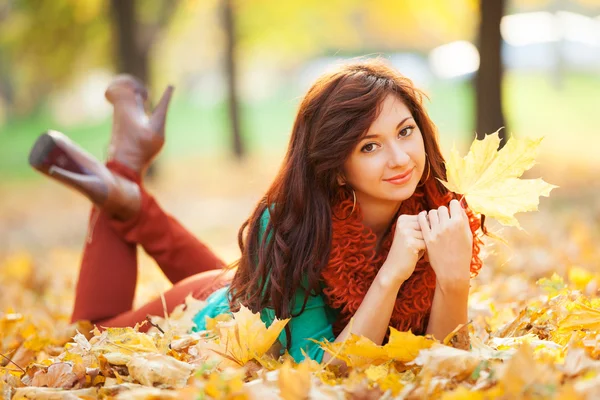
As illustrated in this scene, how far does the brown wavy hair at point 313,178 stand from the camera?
2109 mm

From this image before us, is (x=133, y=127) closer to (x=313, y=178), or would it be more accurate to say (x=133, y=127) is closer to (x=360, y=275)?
(x=313, y=178)

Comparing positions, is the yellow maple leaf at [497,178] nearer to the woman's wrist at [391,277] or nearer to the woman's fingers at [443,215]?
the woman's fingers at [443,215]

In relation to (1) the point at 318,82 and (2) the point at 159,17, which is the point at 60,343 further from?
(2) the point at 159,17

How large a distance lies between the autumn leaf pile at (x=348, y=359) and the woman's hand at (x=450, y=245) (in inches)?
5.5

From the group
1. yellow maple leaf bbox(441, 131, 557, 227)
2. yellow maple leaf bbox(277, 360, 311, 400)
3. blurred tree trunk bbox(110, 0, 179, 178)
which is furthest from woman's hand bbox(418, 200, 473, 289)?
blurred tree trunk bbox(110, 0, 179, 178)

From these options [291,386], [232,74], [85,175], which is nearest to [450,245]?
[291,386]

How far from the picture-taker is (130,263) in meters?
3.19

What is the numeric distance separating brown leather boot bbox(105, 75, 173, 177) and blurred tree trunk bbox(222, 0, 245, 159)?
30.5 ft

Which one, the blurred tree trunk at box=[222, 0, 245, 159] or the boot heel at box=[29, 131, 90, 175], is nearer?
the boot heel at box=[29, 131, 90, 175]

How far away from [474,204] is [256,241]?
0.69m

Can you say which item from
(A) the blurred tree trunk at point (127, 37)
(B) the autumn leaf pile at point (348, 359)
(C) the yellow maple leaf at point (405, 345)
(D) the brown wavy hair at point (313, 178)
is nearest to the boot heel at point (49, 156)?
(B) the autumn leaf pile at point (348, 359)

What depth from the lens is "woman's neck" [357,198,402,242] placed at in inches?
88.6

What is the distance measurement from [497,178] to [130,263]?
70.1 inches

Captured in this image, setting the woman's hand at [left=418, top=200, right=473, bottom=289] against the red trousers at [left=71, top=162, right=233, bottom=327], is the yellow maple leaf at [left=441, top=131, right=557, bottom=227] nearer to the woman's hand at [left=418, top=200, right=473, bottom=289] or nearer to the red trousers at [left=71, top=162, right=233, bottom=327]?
the woman's hand at [left=418, top=200, right=473, bottom=289]
